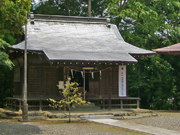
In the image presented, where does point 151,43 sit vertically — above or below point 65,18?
below

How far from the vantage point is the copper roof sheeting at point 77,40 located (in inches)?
771

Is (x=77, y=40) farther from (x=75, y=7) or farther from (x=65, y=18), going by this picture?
(x=75, y=7)

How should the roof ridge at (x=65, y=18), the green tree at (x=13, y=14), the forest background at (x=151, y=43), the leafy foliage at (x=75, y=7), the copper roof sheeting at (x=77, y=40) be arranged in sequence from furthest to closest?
the leafy foliage at (x=75, y=7) < the forest background at (x=151, y=43) < the roof ridge at (x=65, y=18) < the copper roof sheeting at (x=77, y=40) < the green tree at (x=13, y=14)

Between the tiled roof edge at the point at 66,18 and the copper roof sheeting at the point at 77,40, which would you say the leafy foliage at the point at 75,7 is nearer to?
the tiled roof edge at the point at 66,18

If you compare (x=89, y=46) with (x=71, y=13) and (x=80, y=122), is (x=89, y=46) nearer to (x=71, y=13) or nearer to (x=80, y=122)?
(x=80, y=122)

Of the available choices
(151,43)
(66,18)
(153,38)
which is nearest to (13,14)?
(66,18)

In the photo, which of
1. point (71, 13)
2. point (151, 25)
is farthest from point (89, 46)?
point (71, 13)

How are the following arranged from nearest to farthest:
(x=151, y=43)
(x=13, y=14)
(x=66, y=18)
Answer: (x=13, y=14)
(x=66, y=18)
(x=151, y=43)

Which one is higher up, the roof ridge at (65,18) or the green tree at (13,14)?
the roof ridge at (65,18)

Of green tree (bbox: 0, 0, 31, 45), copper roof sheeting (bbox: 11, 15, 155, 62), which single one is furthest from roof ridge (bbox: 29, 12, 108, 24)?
green tree (bbox: 0, 0, 31, 45)

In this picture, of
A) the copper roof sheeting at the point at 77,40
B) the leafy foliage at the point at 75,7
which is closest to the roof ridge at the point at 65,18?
the copper roof sheeting at the point at 77,40

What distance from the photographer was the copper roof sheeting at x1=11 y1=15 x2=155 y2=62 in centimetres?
1958

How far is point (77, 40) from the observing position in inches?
874

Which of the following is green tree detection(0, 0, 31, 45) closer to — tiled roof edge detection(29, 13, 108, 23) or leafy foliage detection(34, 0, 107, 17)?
tiled roof edge detection(29, 13, 108, 23)
